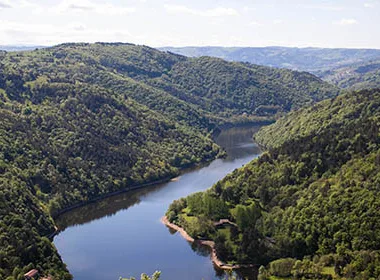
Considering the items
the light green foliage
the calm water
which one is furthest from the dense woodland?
the light green foliage

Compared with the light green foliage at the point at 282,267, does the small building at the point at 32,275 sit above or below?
above

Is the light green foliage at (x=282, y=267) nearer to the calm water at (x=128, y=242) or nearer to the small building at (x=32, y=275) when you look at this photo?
the calm water at (x=128, y=242)

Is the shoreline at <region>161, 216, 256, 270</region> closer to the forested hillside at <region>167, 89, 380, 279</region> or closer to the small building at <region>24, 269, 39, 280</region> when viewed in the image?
the forested hillside at <region>167, 89, 380, 279</region>

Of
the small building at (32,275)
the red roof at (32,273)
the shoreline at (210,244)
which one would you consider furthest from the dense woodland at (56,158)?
the shoreline at (210,244)

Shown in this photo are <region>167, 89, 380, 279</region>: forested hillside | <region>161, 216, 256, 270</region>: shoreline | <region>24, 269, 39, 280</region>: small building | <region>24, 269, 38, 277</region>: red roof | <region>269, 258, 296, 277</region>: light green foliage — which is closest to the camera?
<region>24, 269, 39, 280</region>: small building

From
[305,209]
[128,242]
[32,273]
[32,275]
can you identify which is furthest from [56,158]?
[305,209]

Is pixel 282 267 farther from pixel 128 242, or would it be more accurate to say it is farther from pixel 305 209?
pixel 128 242

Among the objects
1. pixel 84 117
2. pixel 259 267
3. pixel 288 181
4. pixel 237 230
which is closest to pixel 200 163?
pixel 84 117
